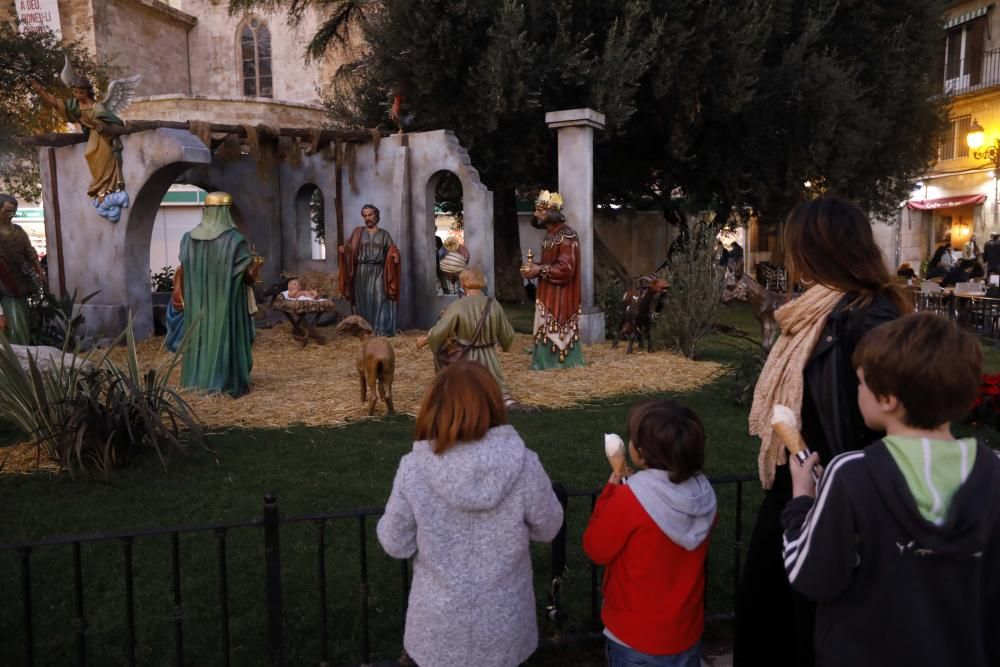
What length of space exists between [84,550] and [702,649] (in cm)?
318

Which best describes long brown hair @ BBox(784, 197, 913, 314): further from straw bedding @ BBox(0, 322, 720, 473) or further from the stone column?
the stone column

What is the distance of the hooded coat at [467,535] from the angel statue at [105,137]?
35.2 feet

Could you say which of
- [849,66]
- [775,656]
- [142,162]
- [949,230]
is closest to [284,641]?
[775,656]

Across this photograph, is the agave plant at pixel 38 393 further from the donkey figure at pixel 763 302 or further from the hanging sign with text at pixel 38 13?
the hanging sign with text at pixel 38 13

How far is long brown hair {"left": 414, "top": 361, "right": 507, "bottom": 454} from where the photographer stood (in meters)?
2.35

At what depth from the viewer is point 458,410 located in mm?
2350

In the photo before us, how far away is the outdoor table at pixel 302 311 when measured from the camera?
12.2 m

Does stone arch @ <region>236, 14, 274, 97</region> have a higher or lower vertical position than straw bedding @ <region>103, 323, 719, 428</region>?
higher

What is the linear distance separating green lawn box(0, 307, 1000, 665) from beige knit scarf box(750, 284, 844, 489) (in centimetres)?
141

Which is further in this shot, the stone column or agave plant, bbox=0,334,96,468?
the stone column

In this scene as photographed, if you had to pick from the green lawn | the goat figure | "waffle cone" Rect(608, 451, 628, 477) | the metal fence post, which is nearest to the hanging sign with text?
the goat figure

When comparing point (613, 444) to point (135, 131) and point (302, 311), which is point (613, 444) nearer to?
point (302, 311)

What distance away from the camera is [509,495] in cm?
242

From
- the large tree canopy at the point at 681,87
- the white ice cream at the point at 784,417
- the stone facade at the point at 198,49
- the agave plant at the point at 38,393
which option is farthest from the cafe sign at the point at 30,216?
the white ice cream at the point at 784,417
